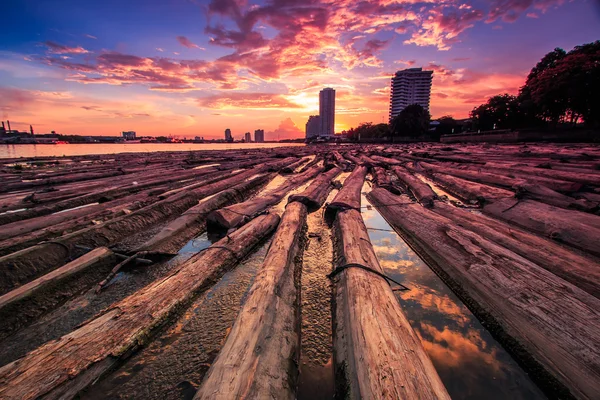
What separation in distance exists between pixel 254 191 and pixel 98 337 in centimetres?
815

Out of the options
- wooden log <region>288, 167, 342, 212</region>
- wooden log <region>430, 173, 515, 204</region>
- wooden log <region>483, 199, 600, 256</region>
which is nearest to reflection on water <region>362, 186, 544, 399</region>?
wooden log <region>483, 199, 600, 256</region>

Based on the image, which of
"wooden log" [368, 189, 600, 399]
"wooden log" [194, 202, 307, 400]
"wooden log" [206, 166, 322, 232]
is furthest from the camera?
"wooden log" [206, 166, 322, 232]

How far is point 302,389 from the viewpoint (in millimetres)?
2121

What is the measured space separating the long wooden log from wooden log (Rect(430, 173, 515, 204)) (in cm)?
845

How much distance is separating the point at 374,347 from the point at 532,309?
5.76 ft

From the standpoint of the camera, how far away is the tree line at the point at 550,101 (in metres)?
34.1

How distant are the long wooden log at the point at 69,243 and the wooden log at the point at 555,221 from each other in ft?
26.7

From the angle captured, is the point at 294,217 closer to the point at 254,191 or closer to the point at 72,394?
the point at 72,394

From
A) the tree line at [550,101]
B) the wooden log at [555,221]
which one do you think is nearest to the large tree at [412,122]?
the tree line at [550,101]

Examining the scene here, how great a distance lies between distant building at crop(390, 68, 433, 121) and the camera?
Answer: 184750mm

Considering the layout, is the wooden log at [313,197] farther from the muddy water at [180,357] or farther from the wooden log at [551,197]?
the wooden log at [551,197]

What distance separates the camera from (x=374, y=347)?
6.52 ft

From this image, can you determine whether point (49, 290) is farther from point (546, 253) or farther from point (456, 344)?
point (546, 253)

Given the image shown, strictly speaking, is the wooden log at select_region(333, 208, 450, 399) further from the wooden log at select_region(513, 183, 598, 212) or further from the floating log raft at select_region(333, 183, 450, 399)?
the wooden log at select_region(513, 183, 598, 212)
